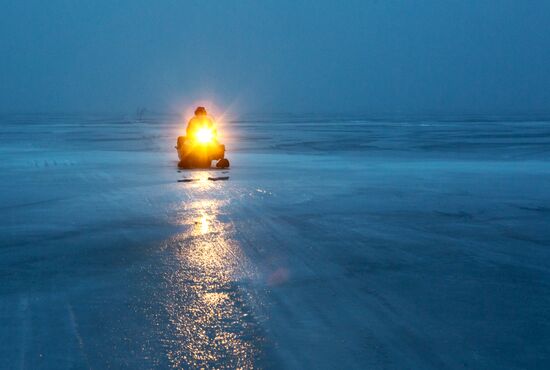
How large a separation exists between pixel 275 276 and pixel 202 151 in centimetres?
1048

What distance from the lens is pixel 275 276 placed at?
5.50 metres

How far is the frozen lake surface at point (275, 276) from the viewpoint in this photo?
150 inches

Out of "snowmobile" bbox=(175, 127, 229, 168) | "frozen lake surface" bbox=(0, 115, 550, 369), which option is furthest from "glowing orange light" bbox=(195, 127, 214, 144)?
"frozen lake surface" bbox=(0, 115, 550, 369)

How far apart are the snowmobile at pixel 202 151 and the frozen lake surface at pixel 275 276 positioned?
3.84 metres

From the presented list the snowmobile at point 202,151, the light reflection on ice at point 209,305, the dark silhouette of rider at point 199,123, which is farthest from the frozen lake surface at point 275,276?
the dark silhouette of rider at point 199,123

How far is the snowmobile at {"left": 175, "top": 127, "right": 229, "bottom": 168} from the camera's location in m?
15.6

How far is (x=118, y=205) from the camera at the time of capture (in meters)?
9.55

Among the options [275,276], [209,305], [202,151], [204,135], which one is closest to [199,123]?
[204,135]

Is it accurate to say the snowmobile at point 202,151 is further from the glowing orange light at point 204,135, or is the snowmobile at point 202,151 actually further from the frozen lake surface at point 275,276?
the frozen lake surface at point 275,276

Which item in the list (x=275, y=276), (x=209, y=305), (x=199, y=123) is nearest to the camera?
(x=209, y=305)

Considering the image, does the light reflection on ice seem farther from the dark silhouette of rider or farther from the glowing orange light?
the dark silhouette of rider

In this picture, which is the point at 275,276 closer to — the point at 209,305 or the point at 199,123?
the point at 209,305

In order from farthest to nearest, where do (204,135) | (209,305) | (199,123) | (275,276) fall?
Answer: (199,123) < (204,135) < (275,276) < (209,305)

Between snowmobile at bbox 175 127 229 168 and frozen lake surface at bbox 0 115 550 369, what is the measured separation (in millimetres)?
3845
